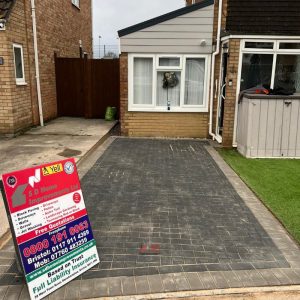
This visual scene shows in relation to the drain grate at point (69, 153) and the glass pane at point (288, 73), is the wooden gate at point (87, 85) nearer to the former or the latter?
the drain grate at point (69, 153)

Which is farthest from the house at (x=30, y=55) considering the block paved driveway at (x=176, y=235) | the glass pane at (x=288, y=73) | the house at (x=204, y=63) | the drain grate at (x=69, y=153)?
the glass pane at (x=288, y=73)

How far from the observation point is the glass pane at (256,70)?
841cm

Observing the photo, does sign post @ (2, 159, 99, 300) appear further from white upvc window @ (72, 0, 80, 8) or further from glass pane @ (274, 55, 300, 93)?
white upvc window @ (72, 0, 80, 8)

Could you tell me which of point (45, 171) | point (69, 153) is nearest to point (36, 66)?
point (69, 153)

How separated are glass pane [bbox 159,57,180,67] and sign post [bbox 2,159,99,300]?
6.94m

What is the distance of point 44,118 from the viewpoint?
11484mm

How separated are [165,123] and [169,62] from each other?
1.77 meters

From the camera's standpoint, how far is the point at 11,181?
→ 114 inches

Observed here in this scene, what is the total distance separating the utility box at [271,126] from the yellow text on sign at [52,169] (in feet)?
17.9

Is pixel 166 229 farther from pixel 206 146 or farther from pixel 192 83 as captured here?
pixel 192 83

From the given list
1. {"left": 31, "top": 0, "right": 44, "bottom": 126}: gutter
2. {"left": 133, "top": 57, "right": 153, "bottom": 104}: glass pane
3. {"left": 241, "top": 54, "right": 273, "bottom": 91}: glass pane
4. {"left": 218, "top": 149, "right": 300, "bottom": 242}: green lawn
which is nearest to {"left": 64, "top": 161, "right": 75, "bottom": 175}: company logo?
{"left": 218, "top": 149, "right": 300, "bottom": 242}: green lawn

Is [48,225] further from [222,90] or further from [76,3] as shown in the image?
[76,3]

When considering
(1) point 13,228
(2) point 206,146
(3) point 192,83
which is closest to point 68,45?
(3) point 192,83

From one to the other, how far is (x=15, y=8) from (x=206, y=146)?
6.41 metres
